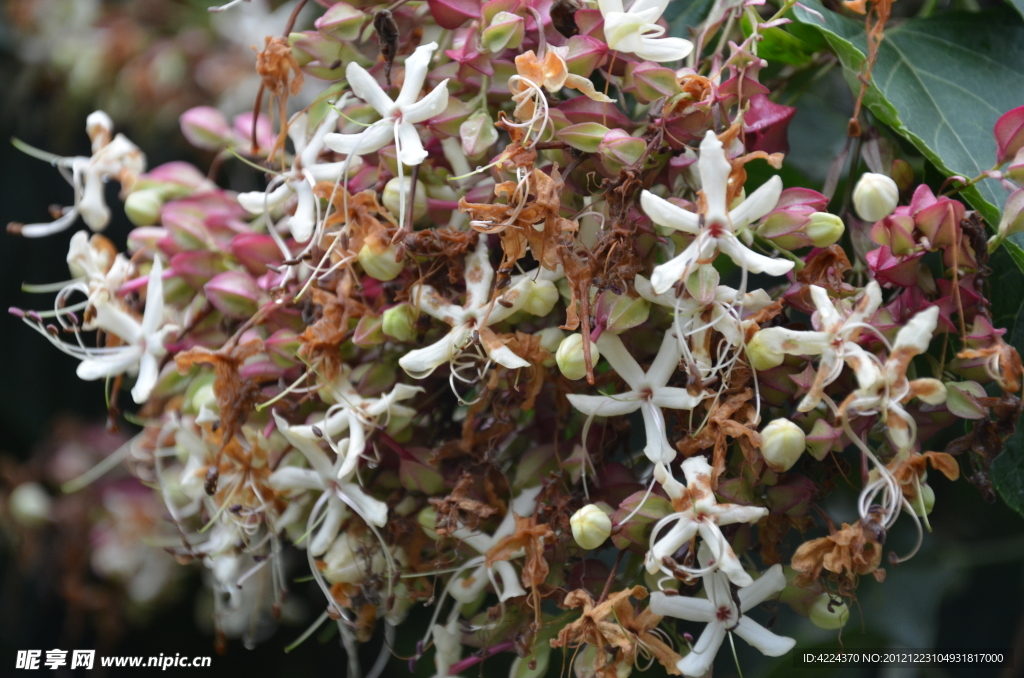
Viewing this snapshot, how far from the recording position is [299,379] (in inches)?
18.7

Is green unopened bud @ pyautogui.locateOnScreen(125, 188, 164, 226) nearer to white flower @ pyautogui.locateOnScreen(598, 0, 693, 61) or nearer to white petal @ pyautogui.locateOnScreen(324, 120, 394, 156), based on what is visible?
white petal @ pyautogui.locateOnScreen(324, 120, 394, 156)

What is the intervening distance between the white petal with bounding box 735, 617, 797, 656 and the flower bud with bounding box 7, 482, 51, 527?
893 mm

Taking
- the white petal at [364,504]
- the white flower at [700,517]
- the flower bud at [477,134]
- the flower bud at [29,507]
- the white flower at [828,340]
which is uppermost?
the flower bud at [477,134]

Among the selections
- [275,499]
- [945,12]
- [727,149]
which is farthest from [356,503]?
[945,12]

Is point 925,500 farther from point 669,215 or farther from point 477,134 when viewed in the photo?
point 477,134

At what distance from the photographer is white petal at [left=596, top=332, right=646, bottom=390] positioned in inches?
16.8

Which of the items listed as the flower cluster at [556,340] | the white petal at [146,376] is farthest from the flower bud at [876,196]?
the white petal at [146,376]

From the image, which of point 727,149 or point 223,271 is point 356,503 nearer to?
point 223,271

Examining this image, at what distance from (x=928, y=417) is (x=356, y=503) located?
12.5 inches

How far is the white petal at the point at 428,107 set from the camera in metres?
0.43

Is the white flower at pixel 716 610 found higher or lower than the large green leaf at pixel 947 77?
lower

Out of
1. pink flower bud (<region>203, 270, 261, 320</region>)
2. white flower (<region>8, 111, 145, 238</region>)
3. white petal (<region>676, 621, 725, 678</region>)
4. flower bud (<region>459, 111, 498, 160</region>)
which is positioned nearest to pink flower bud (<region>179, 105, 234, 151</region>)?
white flower (<region>8, 111, 145, 238</region>)

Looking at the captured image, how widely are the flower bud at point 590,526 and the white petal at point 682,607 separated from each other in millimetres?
41

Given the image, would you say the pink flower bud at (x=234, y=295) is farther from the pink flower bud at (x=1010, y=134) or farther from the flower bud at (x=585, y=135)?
the pink flower bud at (x=1010, y=134)
